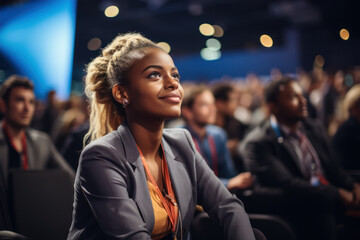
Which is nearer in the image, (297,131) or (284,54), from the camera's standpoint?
(297,131)

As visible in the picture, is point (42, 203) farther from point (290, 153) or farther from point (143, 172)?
point (290, 153)

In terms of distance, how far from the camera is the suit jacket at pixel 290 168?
252 centimetres

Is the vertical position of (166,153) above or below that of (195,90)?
below

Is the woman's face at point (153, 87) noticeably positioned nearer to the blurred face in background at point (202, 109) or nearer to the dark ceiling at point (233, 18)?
the blurred face in background at point (202, 109)

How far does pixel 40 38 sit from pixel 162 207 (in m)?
3.24

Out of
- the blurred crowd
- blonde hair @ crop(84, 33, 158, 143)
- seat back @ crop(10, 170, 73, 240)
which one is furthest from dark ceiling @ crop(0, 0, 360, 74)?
blonde hair @ crop(84, 33, 158, 143)

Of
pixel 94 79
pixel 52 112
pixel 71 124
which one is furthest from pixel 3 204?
pixel 52 112

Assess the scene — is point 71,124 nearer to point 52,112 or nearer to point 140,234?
point 52,112

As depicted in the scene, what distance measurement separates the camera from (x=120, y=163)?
135 centimetres

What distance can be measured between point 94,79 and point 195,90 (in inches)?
83.2

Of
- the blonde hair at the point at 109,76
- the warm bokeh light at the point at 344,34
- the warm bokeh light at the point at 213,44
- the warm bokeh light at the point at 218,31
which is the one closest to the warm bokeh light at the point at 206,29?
the warm bokeh light at the point at 218,31

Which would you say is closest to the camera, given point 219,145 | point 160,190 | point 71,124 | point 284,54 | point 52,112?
point 160,190

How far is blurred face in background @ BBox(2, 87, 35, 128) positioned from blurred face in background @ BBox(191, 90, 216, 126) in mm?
1521

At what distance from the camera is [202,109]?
3.52 meters
